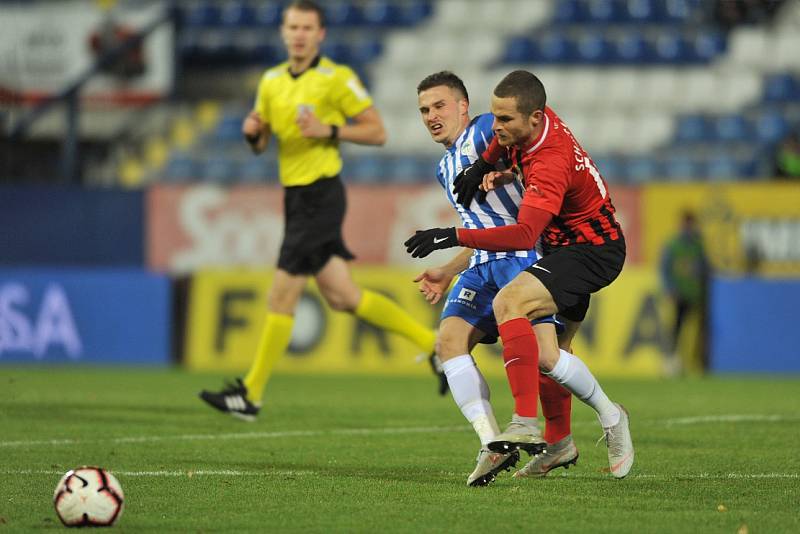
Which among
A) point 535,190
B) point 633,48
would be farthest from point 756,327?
point 535,190

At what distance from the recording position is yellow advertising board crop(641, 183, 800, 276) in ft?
54.9

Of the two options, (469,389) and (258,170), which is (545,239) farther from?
(258,170)

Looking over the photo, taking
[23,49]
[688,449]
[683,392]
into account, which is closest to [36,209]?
[23,49]

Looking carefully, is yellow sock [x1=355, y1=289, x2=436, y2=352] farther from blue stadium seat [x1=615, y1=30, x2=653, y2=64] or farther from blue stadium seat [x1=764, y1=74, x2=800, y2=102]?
blue stadium seat [x1=615, y1=30, x2=653, y2=64]

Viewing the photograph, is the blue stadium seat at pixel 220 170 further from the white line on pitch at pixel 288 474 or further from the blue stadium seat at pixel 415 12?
the white line on pitch at pixel 288 474

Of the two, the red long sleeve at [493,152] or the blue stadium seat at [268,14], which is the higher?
the blue stadium seat at [268,14]

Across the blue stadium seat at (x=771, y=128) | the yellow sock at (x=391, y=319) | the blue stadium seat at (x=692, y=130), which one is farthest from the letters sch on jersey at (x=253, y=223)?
the yellow sock at (x=391, y=319)

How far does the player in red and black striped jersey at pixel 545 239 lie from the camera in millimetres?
6168

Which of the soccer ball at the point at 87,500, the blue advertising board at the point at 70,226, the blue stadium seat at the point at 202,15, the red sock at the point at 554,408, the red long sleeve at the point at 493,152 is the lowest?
the blue advertising board at the point at 70,226

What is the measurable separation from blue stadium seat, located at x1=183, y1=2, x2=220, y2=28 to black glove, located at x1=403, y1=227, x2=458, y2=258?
16.0m

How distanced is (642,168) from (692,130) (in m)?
1.02

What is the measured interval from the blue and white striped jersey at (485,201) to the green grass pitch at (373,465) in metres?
0.98

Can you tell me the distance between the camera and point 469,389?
6.53 m

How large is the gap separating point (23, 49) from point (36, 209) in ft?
9.97
